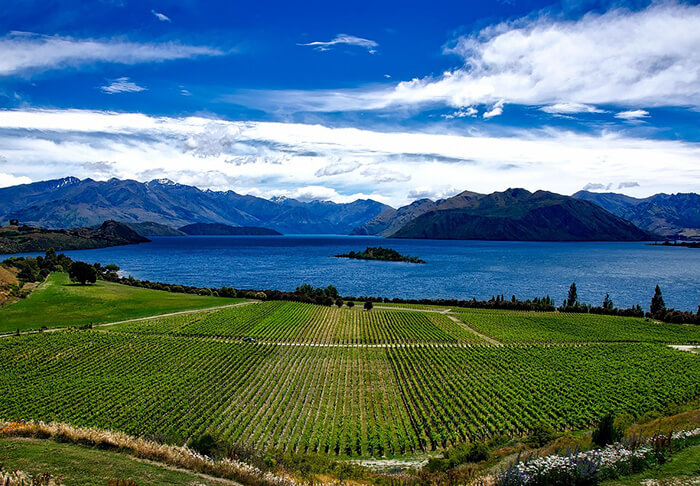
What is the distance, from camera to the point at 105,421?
3691 centimetres

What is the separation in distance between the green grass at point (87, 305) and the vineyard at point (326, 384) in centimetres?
1463

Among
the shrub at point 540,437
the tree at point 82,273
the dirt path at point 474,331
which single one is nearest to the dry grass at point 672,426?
the shrub at point 540,437

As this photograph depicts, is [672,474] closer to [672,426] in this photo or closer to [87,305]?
[672,426]

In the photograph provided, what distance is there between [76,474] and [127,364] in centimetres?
3893

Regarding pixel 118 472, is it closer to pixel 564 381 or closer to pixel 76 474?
pixel 76 474

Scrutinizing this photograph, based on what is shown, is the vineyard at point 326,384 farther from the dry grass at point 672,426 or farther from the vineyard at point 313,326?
the dry grass at point 672,426

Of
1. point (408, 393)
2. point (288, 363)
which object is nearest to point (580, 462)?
point (408, 393)

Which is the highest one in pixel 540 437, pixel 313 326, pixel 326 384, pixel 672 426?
pixel 672 426

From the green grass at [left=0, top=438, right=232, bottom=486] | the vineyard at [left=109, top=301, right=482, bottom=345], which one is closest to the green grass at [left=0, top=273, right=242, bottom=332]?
A: the vineyard at [left=109, top=301, right=482, bottom=345]

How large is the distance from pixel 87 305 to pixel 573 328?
10961 cm

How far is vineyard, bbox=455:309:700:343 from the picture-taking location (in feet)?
254

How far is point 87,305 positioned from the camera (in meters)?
97.9

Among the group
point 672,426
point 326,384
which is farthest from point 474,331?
point 672,426

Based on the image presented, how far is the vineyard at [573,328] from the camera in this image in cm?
7744
